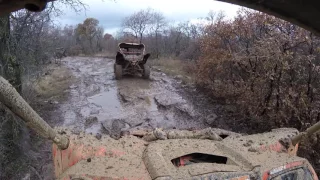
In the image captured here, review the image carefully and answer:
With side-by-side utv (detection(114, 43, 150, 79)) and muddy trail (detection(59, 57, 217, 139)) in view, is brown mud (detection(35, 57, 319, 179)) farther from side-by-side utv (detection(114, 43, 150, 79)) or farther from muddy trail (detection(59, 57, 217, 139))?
side-by-side utv (detection(114, 43, 150, 79))

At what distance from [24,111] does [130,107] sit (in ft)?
35.9

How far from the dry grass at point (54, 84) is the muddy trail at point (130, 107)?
60 cm

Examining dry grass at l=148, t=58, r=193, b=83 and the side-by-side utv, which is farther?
dry grass at l=148, t=58, r=193, b=83

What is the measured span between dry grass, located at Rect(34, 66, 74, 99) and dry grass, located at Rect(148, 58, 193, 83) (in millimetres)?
6568

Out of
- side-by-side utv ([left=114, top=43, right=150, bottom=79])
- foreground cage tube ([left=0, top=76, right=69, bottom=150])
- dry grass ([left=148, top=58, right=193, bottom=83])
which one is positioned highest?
foreground cage tube ([left=0, top=76, right=69, bottom=150])

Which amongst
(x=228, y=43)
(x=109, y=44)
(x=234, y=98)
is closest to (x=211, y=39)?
(x=228, y=43)

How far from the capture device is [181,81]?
21.5m

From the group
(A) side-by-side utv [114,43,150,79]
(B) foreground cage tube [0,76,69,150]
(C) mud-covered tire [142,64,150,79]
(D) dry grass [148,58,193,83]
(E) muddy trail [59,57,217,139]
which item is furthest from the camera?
(D) dry grass [148,58,193,83]

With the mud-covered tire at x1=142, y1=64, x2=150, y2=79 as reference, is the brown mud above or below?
below

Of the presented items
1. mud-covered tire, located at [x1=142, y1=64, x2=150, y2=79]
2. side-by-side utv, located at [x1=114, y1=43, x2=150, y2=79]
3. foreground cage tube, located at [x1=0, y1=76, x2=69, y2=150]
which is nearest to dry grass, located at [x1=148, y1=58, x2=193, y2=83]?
mud-covered tire, located at [x1=142, y1=64, x2=150, y2=79]

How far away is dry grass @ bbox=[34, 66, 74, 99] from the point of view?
59.1 ft

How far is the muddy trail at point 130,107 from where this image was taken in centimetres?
1247

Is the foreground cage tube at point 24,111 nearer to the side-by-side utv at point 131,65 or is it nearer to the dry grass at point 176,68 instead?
the side-by-side utv at point 131,65

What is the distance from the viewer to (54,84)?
21.0 m
